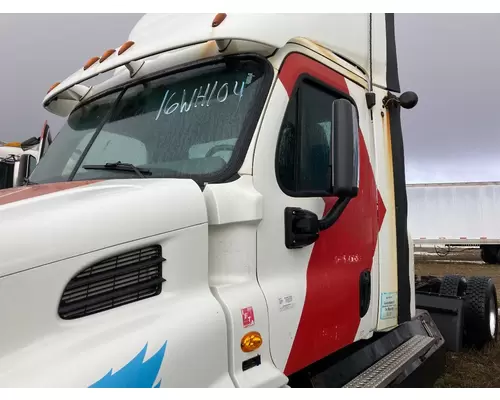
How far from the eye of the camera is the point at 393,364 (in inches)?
127

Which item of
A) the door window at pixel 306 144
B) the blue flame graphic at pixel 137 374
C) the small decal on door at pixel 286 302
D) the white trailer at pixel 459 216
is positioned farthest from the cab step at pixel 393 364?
the white trailer at pixel 459 216

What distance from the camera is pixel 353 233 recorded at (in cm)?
292

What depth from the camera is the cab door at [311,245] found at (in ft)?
7.62

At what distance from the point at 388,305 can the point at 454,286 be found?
2.78 metres

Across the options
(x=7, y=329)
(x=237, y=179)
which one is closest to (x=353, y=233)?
(x=237, y=179)

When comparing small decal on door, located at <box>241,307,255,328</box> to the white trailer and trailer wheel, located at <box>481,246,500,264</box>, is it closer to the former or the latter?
the white trailer

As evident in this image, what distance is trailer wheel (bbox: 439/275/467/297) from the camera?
220 inches

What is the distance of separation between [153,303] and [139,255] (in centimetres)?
20

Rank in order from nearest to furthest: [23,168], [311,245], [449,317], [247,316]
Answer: [247,316] → [311,245] → [23,168] → [449,317]

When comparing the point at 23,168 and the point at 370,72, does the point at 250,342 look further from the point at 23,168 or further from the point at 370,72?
the point at 23,168

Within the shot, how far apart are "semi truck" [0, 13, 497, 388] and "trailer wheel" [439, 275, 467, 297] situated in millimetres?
2137

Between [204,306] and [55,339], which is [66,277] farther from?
[204,306]

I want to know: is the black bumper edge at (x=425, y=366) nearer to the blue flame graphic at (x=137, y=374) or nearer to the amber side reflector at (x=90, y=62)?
the blue flame graphic at (x=137, y=374)

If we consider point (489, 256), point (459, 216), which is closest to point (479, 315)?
point (459, 216)
